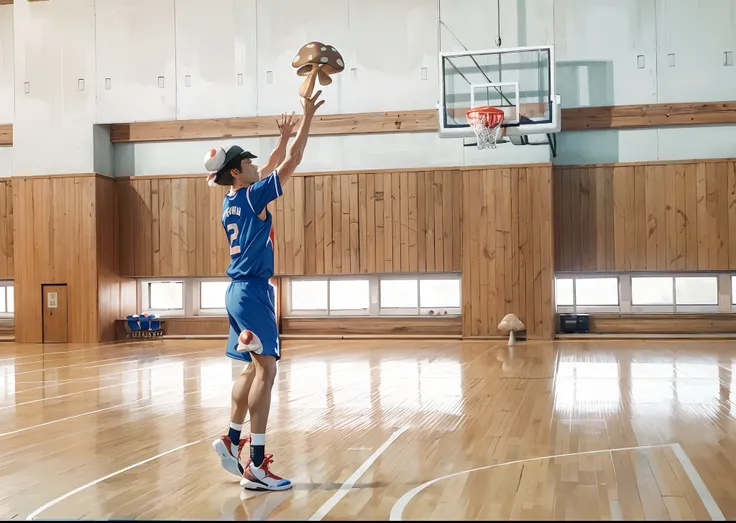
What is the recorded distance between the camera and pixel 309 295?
16.3m

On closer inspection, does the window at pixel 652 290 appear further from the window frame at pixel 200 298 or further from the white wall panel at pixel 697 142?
the window frame at pixel 200 298

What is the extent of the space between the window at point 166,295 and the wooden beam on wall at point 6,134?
4123 mm

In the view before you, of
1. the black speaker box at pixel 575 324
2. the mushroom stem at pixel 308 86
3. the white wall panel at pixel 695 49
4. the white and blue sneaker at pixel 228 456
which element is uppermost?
the white wall panel at pixel 695 49

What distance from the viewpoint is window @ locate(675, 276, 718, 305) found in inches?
591

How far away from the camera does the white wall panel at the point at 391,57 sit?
15.3m

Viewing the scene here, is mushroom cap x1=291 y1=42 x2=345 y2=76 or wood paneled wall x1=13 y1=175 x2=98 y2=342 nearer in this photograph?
mushroom cap x1=291 y1=42 x2=345 y2=76

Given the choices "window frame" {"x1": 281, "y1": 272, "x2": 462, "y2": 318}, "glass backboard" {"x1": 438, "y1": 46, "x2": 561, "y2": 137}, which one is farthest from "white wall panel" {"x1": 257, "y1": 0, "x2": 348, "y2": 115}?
"window frame" {"x1": 281, "y1": 272, "x2": 462, "y2": 318}

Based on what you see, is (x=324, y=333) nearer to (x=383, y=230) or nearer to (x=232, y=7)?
(x=383, y=230)

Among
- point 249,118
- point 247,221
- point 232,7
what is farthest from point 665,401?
point 232,7

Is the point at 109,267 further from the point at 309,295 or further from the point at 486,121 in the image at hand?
the point at 486,121

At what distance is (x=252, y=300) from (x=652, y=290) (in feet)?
40.7

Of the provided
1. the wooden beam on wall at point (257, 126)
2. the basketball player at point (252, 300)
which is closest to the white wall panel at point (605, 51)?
the wooden beam on wall at point (257, 126)

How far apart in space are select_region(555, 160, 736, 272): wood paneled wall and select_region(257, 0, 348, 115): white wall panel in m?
4.88

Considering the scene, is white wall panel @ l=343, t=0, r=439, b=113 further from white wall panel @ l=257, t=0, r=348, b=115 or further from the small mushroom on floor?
the small mushroom on floor
